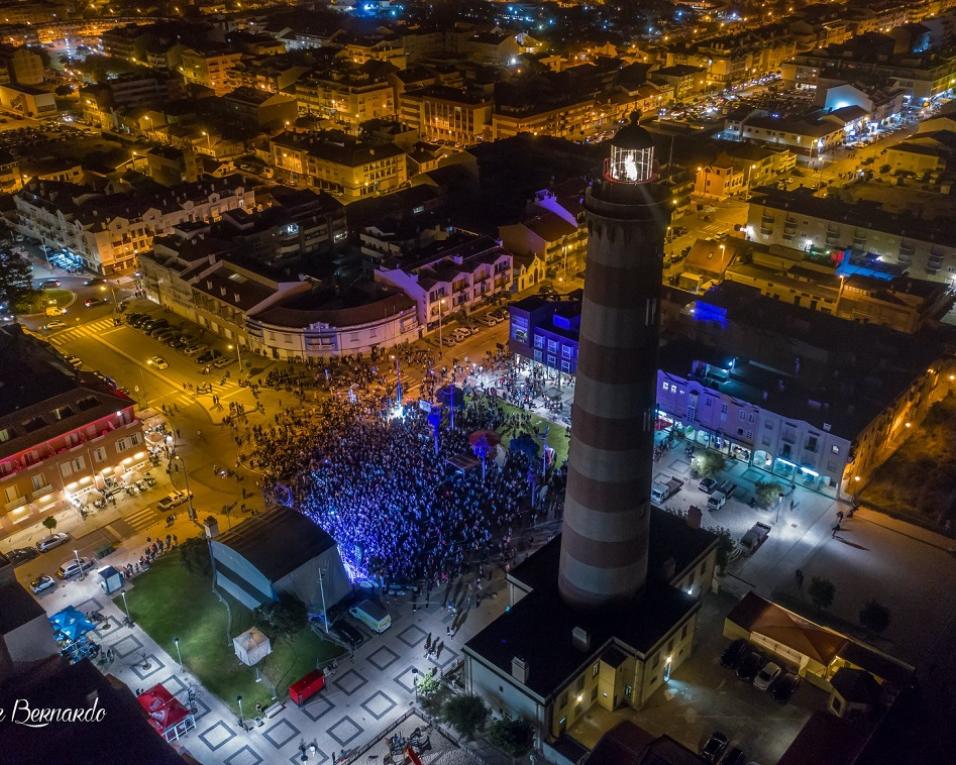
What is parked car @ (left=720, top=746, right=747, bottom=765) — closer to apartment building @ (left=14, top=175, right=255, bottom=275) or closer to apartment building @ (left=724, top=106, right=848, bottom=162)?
apartment building @ (left=14, top=175, right=255, bottom=275)

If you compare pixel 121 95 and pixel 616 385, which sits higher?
pixel 616 385

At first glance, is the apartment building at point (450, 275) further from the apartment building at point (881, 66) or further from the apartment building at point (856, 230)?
the apartment building at point (881, 66)

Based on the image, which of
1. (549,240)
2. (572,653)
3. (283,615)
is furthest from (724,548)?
(549,240)

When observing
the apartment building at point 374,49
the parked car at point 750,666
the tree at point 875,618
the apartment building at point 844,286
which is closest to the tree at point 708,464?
the tree at point 875,618

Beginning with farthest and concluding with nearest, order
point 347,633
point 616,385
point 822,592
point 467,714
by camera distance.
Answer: point 822,592 < point 347,633 < point 467,714 < point 616,385

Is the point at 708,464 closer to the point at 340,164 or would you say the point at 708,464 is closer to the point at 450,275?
the point at 450,275

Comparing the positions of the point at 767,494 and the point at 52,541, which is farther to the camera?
the point at 767,494

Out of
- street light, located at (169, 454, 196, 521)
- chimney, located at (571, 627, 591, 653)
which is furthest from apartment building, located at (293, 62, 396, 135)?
chimney, located at (571, 627, 591, 653)
